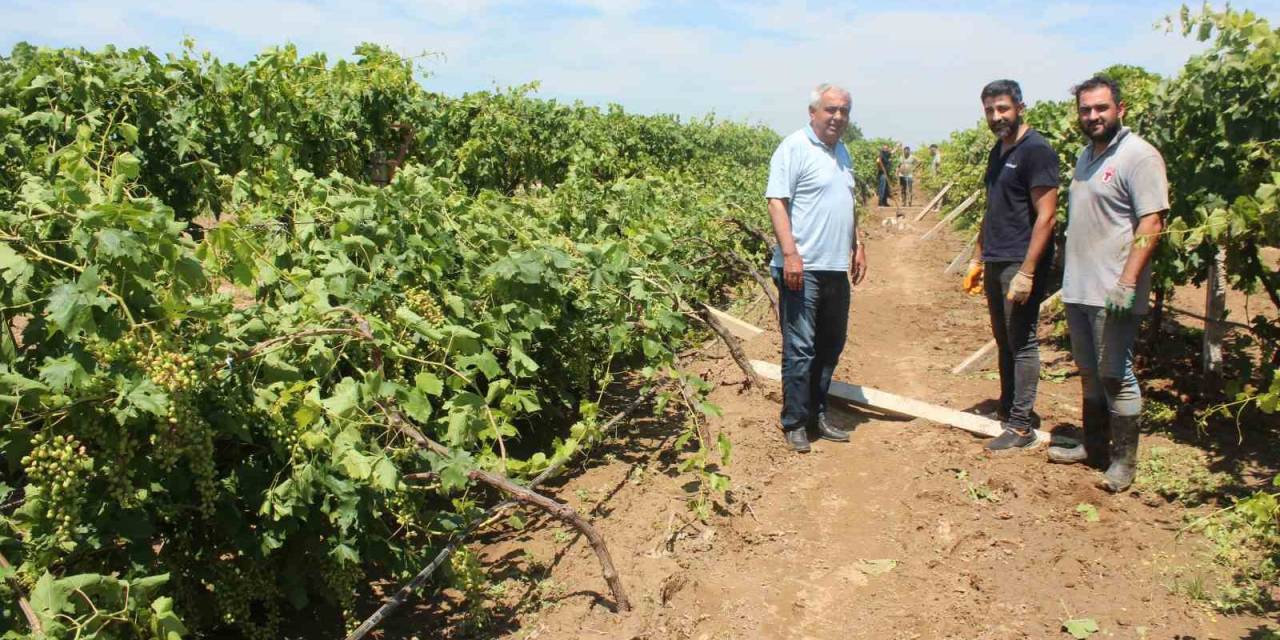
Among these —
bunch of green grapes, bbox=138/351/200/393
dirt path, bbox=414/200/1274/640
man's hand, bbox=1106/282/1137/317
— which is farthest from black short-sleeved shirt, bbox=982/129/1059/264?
bunch of green grapes, bbox=138/351/200/393

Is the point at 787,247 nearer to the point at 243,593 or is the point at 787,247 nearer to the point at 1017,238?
the point at 1017,238

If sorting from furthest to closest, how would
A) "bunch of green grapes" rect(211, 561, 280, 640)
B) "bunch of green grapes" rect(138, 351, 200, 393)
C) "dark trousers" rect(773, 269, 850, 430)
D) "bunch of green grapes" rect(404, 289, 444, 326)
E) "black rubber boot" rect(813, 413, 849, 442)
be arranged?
"black rubber boot" rect(813, 413, 849, 442) → "dark trousers" rect(773, 269, 850, 430) → "bunch of green grapes" rect(404, 289, 444, 326) → "bunch of green grapes" rect(211, 561, 280, 640) → "bunch of green grapes" rect(138, 351, 200, 393)

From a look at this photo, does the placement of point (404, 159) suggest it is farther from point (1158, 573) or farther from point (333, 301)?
point (1158, 573)

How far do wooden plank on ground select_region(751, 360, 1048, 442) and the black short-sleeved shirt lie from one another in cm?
99

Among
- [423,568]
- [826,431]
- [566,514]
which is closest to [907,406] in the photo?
[826,431]

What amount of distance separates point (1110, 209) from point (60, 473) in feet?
13.2

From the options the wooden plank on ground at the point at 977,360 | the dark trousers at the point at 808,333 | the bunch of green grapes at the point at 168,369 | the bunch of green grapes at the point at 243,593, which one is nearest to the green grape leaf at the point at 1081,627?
the dark trousers at the point at 808,333

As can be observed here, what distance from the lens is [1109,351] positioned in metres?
4.01

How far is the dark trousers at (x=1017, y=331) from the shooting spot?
4570mm

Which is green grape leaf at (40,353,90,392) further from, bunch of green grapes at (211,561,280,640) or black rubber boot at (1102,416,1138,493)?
black rubber boot at (1102,416,1138,493)

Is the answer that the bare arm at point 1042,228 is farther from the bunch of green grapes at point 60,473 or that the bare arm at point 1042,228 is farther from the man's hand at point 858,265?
the bunch of green grapes at point 60,473

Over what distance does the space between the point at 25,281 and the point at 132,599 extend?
79cm

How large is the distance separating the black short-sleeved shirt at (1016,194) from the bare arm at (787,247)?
3.44 ft

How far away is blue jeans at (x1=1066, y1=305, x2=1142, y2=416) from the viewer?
13.1 ft
